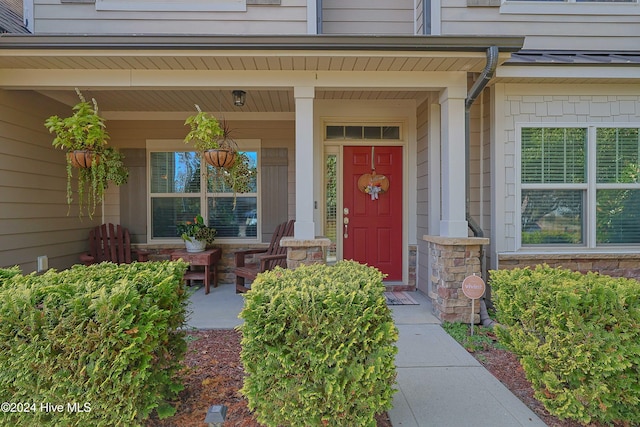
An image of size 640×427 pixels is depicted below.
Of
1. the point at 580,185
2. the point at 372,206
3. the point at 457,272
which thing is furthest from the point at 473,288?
the point at 372,206

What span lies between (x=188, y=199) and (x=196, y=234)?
749 mm

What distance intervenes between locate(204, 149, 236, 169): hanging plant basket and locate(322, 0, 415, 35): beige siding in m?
2.12

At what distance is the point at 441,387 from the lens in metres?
2.38

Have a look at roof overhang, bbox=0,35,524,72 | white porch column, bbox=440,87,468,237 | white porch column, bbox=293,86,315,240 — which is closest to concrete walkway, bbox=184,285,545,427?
white porch column, bbox=440,87,468,237

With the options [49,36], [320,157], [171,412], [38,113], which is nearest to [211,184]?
[320,157]

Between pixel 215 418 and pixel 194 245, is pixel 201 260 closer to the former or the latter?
pixel 194 245

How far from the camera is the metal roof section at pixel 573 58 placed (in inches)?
141

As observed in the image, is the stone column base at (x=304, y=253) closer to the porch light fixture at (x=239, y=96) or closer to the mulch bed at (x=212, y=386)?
the mulch bed at (x=212, y=386)

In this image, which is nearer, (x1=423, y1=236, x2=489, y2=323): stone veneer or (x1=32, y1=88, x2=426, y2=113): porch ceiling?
(x1=423, y1=236, x2=489, y2=323): stone veneer

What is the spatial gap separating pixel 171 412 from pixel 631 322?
2.48 meters

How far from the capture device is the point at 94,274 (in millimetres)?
2072

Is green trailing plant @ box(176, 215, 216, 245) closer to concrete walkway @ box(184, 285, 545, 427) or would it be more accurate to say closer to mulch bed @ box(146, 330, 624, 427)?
concrete walkway @ box(184, 285, 545, 427)

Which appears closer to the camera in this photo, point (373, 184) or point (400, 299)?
point (400, 299)

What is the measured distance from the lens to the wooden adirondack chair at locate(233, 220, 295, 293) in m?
4.32
